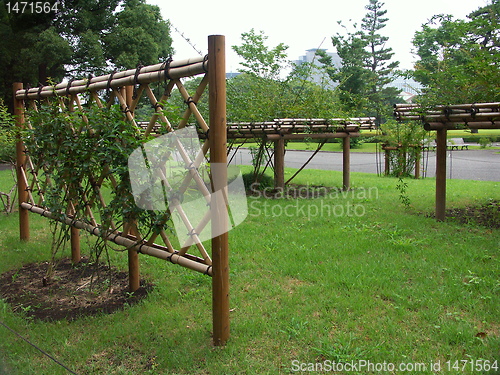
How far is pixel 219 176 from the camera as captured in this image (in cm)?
281

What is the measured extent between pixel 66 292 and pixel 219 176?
222 cm

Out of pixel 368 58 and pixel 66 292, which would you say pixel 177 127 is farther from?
pixel 368 58

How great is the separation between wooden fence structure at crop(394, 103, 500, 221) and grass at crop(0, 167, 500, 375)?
0.83 metres

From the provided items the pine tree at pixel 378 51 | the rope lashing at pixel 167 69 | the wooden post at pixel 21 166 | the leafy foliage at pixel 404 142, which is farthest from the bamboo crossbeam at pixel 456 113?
the pine tree at pixel 378 51

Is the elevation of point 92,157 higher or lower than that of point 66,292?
higher

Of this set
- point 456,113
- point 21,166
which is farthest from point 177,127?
point 456,113

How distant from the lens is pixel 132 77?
3.37 m

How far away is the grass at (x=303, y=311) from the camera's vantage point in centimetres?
275

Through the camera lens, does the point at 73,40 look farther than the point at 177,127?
Yes

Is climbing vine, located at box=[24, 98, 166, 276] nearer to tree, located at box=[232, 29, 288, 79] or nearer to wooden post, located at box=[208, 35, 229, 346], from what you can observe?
wooden post, located at box=[208, 35, 229, 346]

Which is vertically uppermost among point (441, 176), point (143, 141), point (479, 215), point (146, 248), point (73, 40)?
point (73, 40)
